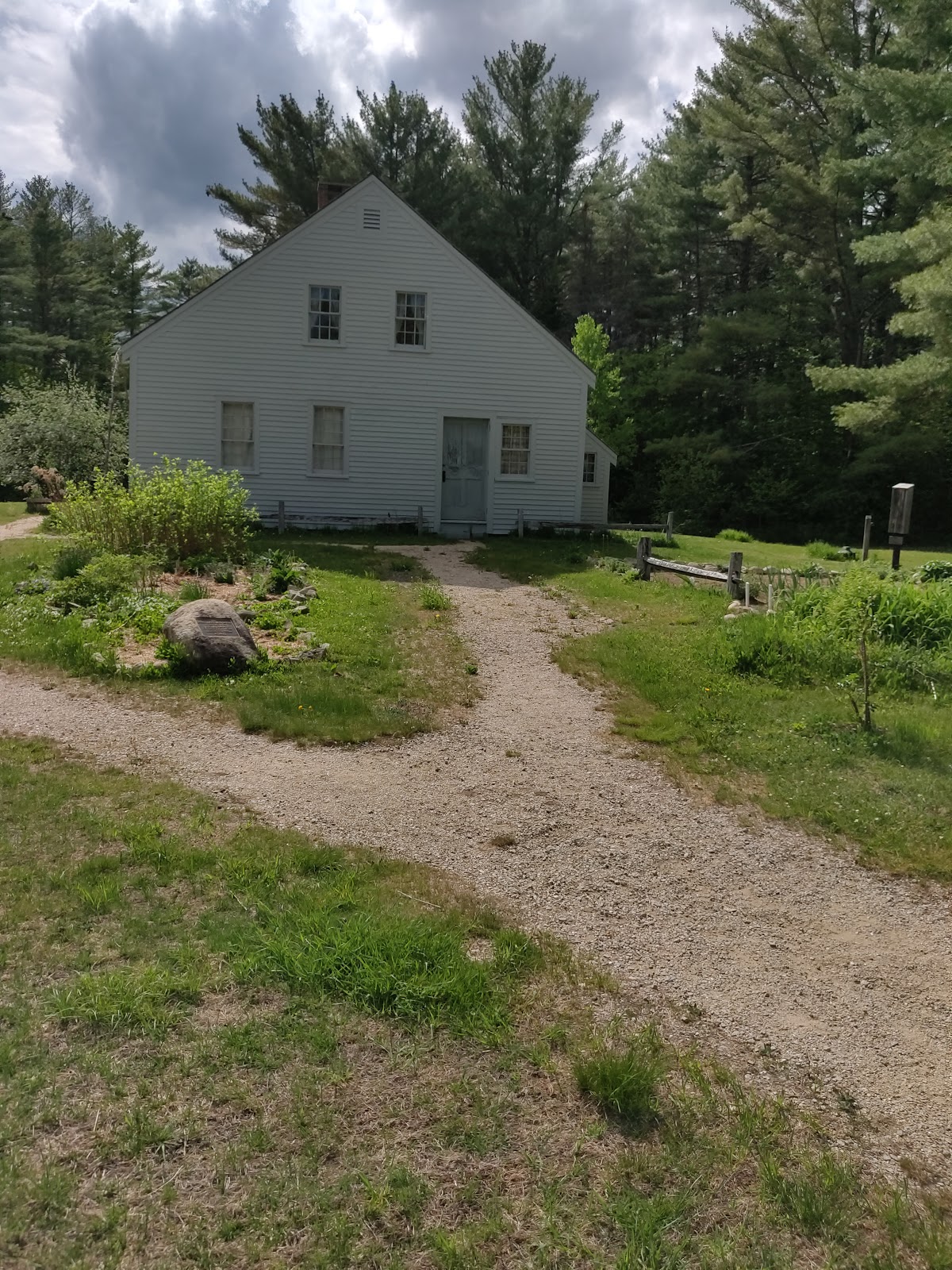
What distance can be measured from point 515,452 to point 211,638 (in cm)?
1414

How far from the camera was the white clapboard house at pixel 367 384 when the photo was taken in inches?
802

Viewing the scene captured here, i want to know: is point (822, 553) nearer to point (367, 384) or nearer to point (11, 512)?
point (367, 384)

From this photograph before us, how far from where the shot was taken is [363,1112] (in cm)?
324

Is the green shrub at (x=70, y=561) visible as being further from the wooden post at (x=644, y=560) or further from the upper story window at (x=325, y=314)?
the upper story window at (x=325, y=314)

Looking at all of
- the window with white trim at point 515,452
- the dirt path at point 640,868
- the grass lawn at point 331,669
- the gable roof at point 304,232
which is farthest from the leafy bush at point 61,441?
the dirt path at point 640,868

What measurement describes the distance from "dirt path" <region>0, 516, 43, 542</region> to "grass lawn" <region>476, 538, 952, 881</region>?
41.6 ft

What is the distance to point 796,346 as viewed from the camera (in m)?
34.9

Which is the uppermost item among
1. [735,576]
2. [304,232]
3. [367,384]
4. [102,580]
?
[304,232]

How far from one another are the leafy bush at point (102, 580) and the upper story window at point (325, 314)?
10491 millimetres

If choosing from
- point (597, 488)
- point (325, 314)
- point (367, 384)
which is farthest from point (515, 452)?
point (325, 314)

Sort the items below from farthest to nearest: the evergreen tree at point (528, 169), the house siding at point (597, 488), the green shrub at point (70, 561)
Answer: the evergreen tree at point (528, 169) → the house siding at point (597, 488) → the green shrub at point (70, 561)

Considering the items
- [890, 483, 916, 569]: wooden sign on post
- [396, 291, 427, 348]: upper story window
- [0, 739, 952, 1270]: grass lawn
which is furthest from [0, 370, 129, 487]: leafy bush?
[0, 739, 952, 1270]: grass lawn

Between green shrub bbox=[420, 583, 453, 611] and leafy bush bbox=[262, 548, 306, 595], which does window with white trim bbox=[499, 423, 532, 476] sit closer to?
leafy bush bbox=[262, 548, 306, 595]

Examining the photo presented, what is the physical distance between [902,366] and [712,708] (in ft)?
60.6
